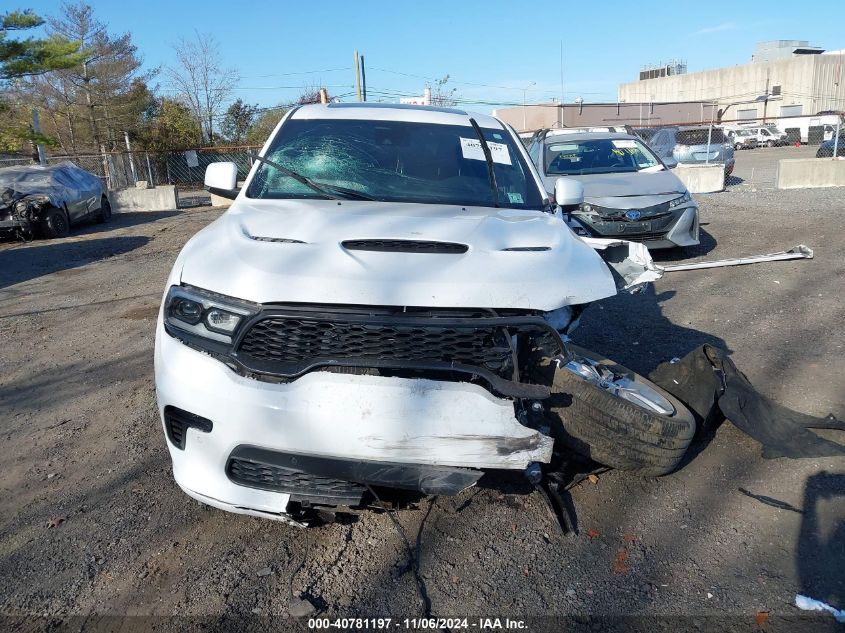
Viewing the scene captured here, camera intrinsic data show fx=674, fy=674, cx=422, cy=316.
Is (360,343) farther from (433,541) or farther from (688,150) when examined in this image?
(688,150)

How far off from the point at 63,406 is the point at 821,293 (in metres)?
7.03

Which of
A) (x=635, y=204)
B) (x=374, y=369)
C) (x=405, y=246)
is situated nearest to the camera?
(x=374, y=369)

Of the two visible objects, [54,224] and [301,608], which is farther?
[54,224]

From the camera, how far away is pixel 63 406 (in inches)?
180

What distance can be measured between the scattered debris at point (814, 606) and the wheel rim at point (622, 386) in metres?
0.92

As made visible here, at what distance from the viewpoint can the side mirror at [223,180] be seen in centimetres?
404

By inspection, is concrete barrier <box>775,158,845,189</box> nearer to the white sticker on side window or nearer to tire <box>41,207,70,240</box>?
the white sticker on side window

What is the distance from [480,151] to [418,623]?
2764 mm

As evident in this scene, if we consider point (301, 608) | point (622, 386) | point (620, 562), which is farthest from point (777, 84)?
point (301, 608)

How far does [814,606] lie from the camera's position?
249 centimetres

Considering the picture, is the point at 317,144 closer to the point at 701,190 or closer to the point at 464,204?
the point at 464,204

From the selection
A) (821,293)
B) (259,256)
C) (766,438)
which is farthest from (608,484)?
(821,293)

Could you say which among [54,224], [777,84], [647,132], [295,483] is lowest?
[54,224]

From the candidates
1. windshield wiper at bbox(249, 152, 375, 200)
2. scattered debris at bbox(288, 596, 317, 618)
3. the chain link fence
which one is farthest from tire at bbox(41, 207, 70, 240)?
scattered debris at bbox(288, 596, 317, 618)
